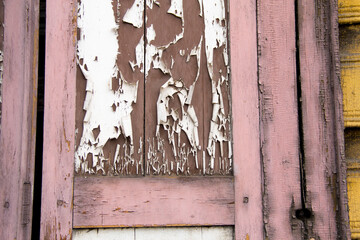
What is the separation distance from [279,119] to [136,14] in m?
0.53

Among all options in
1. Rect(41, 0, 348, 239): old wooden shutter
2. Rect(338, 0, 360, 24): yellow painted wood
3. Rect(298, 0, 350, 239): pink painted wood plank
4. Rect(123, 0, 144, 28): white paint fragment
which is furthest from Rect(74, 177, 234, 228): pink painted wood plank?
Rect(338, 0, 360, 24): yellow painted wood

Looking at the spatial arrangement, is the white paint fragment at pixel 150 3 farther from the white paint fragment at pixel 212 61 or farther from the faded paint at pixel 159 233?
the faded paint at pixel 159 233

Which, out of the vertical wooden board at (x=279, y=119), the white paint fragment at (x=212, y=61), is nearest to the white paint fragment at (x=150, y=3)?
the white paint fragment at (x=212, y=61)

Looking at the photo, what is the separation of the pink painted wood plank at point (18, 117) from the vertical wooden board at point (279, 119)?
0.67 m

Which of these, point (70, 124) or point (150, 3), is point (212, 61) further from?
point (70, 124)

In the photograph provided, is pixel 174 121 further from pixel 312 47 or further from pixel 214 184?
pixel 312 47

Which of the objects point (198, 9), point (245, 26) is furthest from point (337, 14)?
point (198, 9)

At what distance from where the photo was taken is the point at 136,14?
991 mm

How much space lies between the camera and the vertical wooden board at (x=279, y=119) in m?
0.91

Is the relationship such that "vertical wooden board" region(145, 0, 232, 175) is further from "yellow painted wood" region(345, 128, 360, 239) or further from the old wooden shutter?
"yellow painted wood" region(345, 128, 360, 239)

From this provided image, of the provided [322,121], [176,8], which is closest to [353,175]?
[322,121]

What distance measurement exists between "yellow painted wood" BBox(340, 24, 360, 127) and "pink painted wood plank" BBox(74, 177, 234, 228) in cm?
43

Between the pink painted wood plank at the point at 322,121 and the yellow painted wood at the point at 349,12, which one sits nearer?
the pink painted wood plank at the point at 322,121

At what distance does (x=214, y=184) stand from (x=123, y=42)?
0.50 m
